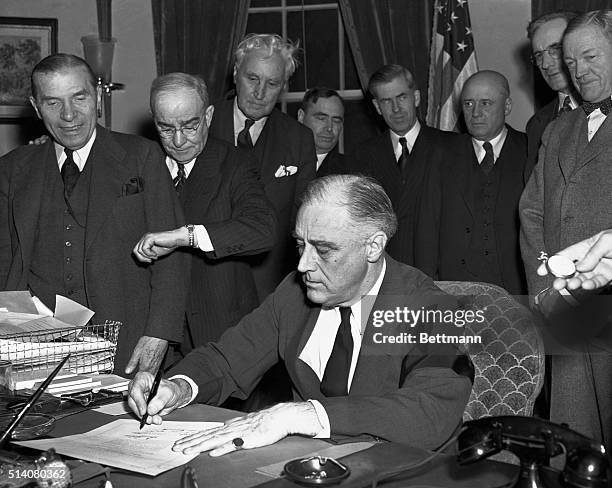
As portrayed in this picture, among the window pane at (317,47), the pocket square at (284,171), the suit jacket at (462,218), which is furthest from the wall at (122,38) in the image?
the suit jacket at (462,218)

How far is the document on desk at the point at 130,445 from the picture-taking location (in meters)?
1.92

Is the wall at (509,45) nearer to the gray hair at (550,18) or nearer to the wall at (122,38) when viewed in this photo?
the gray hair at (550,18)

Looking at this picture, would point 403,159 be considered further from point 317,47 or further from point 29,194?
point 317,47

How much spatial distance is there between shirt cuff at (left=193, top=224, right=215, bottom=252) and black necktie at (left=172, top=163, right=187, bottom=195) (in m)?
0.41

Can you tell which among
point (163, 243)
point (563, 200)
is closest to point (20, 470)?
Answer: point (163, 243)

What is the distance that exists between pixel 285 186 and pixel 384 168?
75cm

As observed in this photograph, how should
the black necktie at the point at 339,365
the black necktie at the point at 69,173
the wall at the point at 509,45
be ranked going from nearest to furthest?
the black necktie at the point at 339,365, the black necktie at the point at 69,173, the wall at the point at 509,45

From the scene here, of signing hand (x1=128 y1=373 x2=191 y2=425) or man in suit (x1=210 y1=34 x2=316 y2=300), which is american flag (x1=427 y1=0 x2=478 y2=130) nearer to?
man in suit (x1=210 y1=34 x2=316 y2=300)

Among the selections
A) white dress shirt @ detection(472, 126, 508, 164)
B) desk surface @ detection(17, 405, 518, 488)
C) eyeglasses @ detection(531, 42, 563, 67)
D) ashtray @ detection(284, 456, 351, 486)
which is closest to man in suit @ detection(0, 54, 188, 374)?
desk surface @ detection(17, 405, 518, 488)

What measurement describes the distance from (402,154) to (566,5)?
261 centimetres

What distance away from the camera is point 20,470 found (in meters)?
1.72

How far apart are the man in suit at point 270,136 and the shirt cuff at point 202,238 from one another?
3.36 ft

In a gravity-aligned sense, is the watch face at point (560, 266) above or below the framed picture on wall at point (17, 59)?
below

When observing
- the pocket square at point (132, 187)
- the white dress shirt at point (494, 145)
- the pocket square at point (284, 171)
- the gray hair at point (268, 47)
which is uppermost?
the gray hair at point (268, 47)
